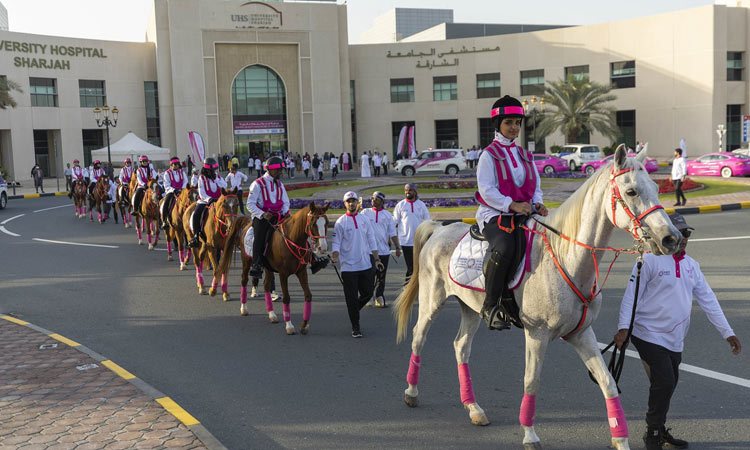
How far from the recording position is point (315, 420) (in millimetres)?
6082

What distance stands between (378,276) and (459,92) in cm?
5427

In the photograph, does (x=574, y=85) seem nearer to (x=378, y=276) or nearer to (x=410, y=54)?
(x=410, y=54)

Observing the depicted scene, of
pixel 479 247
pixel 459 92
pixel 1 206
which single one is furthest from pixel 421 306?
pixel 459 92

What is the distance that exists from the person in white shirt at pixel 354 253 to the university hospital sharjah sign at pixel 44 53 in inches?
2005

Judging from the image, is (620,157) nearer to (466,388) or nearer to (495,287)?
(495,287)

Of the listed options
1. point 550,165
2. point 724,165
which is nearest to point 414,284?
point 724,165

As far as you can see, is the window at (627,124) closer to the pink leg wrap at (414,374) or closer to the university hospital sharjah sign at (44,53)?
the university hospital sharjah sign at (44,53)

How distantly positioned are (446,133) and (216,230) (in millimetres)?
53959

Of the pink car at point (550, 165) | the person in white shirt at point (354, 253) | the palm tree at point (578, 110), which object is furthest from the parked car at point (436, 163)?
the person in white shirt at point (354, 253)

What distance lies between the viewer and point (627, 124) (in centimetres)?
5850

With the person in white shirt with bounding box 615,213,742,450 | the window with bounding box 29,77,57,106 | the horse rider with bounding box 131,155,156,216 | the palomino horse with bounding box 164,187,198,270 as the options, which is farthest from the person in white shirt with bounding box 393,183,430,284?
the window with bounding box 29,77,57,106

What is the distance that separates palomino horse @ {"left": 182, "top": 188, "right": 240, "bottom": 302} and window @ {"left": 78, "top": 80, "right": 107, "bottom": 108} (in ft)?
158

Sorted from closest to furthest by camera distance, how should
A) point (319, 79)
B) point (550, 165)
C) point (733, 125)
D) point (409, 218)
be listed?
point (409, 218), point (550, 165), point (733, 125), point (319, 79)

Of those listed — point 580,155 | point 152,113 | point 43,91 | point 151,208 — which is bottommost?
point 151,208
